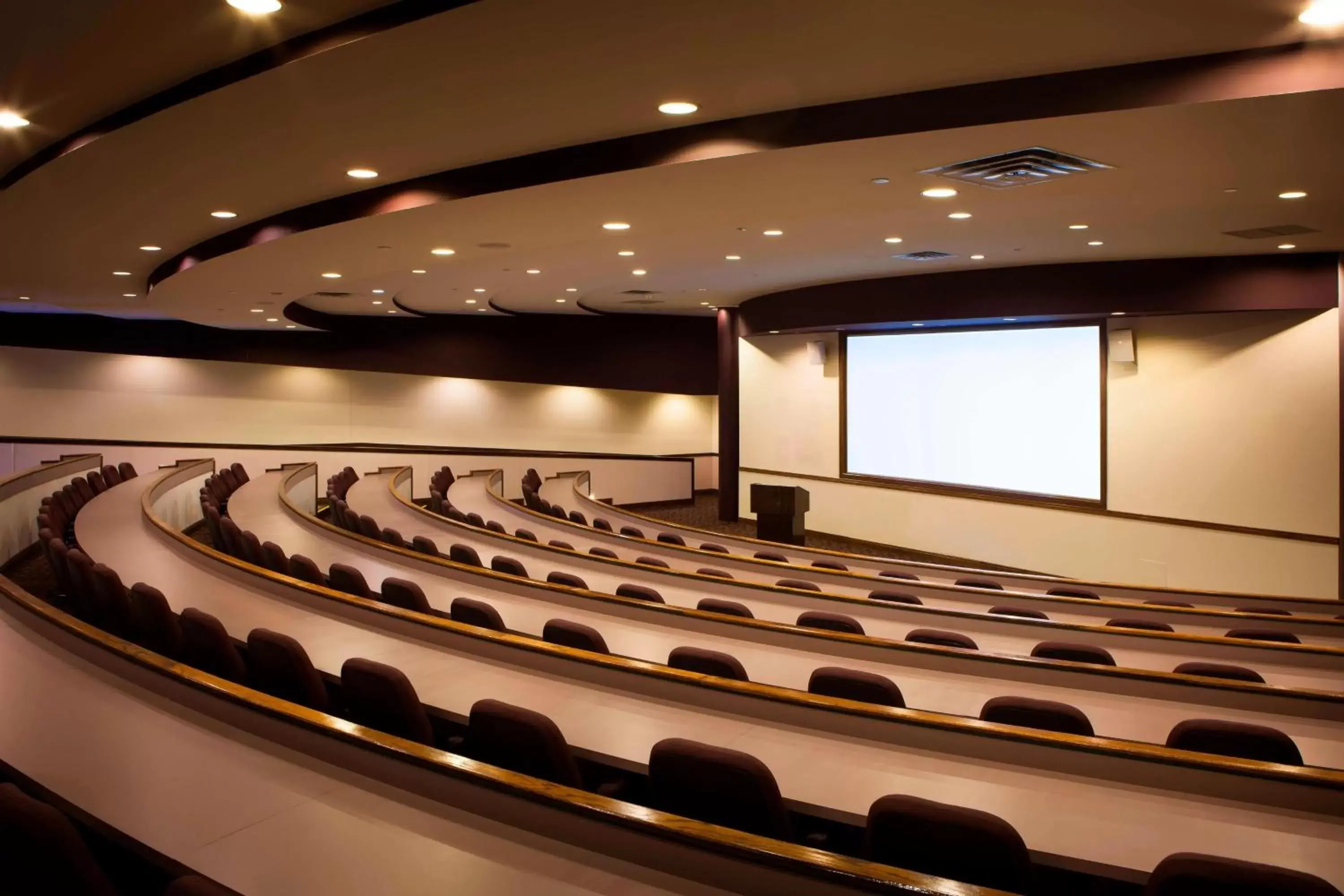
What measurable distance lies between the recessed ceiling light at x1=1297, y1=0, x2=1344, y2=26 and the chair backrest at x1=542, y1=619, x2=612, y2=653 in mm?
3413

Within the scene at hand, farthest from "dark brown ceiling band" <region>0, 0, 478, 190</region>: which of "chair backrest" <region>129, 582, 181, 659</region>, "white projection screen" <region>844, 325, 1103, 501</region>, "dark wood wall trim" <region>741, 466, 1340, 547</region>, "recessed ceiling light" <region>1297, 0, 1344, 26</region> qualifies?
"white projection screen" <region>844, 325, 1103, 501</region>

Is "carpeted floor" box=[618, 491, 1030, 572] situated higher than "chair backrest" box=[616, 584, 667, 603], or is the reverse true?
"chair backrest" box=[616, 584, 667, 603]

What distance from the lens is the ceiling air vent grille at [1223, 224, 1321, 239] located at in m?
6.97

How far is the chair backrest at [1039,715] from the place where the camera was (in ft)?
9.91

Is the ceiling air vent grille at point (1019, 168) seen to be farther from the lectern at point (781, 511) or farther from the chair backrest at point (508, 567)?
the lectern at point (781, 511)

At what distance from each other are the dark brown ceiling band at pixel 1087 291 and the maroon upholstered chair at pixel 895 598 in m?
5.00

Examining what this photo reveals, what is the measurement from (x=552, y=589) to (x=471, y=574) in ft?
2.39

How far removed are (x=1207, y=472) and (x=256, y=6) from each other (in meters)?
8.89

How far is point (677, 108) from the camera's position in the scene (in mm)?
4250

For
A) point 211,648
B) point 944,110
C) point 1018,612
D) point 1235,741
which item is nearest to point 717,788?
point 1235,741

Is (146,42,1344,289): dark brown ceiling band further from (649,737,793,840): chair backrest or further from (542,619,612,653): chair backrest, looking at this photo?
(649,737,793,840): chair backrest

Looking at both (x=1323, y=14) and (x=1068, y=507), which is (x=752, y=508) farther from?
(x=1323, y=14)

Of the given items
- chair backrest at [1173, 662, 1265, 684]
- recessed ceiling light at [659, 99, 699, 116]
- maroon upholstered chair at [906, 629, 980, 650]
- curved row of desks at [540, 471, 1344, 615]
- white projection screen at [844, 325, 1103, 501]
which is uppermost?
recessed ceiling light at [659, 99, 699, 116]

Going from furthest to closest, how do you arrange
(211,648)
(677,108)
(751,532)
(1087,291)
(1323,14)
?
(751,532)
(1087,291)
(677,108)
(211,648)
(1323,14)
